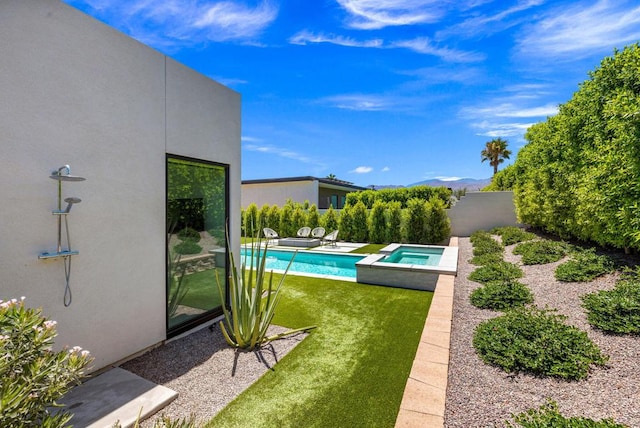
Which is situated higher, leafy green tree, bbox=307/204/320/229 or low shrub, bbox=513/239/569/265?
leafy green tree, bbox=307/204/320/229

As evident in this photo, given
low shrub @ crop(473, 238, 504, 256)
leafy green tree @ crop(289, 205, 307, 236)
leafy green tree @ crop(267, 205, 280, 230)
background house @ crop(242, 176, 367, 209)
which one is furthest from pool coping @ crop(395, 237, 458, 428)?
background house @ crop(242, 176, 367, 209)

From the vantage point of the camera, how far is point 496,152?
36531mm

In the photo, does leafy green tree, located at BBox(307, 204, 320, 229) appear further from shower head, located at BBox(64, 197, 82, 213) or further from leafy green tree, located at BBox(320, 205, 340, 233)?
shower head, located at BBox(64, 197, 82, 213)

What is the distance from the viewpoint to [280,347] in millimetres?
4125

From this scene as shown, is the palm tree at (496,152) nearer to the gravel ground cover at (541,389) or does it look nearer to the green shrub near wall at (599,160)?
the green shrub near wall at (599,160)

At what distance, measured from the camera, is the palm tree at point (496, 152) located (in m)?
36.2

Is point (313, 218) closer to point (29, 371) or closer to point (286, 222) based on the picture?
point (286, 222)

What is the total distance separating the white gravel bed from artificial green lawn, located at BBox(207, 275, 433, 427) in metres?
0.18

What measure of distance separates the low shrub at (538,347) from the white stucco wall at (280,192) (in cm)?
1811

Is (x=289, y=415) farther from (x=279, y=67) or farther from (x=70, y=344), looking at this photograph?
(x=279, y=67)

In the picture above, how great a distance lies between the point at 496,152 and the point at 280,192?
98.8ft

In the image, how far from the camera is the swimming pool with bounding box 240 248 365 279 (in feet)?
32.2

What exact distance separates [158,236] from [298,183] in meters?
18.7

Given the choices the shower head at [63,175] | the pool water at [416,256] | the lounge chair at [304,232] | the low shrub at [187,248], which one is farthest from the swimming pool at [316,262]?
the shower head at [63,175]
